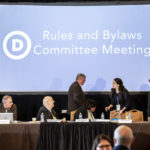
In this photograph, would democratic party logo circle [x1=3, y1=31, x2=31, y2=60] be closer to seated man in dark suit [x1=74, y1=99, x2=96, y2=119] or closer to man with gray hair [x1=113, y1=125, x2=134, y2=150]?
seated man in dark suit [x1=74, y1=99, x2=96, y2=119]

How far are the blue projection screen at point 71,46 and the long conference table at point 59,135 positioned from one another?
9.62 feet

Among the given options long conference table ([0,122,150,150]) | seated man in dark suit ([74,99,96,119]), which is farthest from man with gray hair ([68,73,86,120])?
long conference table ([0,122,150,150])

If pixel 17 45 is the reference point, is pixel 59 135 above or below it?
below

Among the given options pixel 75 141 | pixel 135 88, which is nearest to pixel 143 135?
pixel 75 141

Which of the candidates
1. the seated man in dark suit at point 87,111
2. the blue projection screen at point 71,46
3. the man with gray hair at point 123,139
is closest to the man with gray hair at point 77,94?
the seated man in dark suit at point 87,111

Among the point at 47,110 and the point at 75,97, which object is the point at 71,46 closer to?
the point at 75,97

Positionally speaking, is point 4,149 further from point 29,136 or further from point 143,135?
point 143,135

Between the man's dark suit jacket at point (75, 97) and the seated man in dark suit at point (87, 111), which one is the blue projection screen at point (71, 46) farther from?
the seated man in dark suit at point (87, 111)

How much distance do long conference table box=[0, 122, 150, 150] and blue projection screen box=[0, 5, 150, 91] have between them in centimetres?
293

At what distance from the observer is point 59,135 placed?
6445 millimetres

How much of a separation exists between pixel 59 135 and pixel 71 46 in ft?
11.1

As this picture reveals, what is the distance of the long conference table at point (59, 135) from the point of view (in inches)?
252

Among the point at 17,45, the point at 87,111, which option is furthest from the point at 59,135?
the point at 17,45

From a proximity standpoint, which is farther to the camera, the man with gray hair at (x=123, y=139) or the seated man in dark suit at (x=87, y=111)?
the seated man in dark suit at (x=87, y=111)
